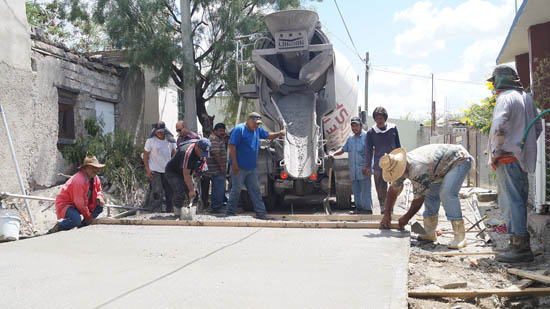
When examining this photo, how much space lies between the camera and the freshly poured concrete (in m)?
2.73

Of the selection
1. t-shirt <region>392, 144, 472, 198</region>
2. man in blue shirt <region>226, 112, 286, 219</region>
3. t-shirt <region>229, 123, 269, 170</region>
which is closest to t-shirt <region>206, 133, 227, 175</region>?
man in blue shirt <region>226, 112, 286, 219</region>

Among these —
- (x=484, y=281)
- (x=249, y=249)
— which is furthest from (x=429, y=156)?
(x=249, y=249)

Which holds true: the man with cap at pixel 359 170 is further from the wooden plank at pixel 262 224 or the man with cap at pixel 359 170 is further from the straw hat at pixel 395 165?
the straw hat at pixel 395 165

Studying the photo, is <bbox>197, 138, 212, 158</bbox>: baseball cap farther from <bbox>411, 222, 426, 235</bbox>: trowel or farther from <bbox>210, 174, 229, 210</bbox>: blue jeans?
<bbox>411, 222, 426, 235</bbox>: trowel

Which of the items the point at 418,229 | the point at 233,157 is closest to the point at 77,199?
the point at 233,157

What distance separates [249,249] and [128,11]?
315 inches

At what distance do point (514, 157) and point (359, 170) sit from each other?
317 cm

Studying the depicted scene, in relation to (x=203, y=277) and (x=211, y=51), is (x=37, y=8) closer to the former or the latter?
(x=211, y=51)

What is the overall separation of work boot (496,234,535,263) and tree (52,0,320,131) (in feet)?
26.2

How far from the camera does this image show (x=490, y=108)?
8664 millimetres

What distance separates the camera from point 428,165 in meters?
4.68

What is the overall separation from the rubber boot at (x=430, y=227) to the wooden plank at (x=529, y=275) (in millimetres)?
1218

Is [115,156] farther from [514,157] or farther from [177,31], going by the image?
[514,157]

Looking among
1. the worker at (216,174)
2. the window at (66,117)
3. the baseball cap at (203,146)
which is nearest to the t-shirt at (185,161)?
the baseball cap at (203,146)
